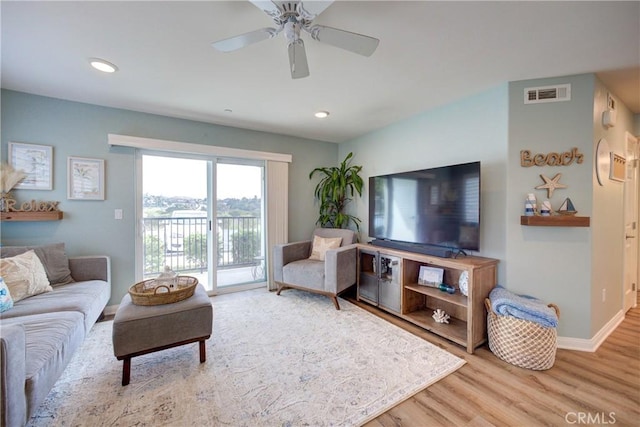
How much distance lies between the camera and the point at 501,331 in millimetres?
1999

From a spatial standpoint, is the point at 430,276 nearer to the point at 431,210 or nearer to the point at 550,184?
the point at 431,210

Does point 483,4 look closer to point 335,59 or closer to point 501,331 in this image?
point 335,59

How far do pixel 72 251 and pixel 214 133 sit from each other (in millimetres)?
2089

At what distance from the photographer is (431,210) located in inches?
103

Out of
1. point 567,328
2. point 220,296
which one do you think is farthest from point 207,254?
point 567,328

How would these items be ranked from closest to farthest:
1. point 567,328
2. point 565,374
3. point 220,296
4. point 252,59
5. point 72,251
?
point 565,374 → point 252,59 → point 567,328 → point 72,251 → point 220,296

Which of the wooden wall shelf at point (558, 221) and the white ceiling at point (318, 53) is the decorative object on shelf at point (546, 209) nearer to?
the wooden wall shelf at point (558, 221)

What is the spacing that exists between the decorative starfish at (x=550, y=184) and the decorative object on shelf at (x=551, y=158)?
11cm

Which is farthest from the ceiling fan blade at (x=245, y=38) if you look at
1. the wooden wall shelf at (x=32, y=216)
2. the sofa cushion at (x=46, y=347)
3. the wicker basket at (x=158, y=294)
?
the wooden wall shelf at (x=32, y=216)

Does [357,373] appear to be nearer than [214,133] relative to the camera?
Yes

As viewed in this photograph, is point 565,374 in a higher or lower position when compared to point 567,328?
lower

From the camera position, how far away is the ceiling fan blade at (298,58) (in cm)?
145

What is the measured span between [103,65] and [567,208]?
3.96 m

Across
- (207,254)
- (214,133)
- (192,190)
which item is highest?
(214,133)
